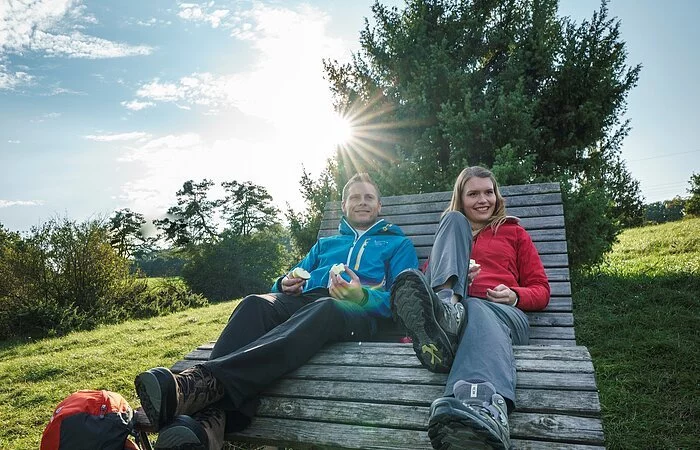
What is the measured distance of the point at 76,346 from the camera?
7.44 m

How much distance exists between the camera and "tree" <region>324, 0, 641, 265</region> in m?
6.16

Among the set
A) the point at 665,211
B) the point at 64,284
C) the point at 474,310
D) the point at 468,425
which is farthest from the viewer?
the point at 665,211

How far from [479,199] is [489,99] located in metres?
4.35

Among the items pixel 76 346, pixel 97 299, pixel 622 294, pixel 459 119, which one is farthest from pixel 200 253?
pixel 622 294

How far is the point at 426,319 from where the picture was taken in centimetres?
175

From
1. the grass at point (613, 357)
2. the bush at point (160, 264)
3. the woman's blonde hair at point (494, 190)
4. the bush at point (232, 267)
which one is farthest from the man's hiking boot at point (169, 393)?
the bush at point (160, 264)

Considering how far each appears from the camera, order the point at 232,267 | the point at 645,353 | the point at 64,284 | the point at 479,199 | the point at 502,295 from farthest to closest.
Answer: the point at 232,267, the point at 64,284, the point at 645,353, the point at 479,199, the point at 502,295

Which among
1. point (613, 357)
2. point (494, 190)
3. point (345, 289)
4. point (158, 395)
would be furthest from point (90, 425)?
point (613, 357)

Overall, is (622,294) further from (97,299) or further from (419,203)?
(97,299)

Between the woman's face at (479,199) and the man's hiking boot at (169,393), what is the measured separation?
6.10ft

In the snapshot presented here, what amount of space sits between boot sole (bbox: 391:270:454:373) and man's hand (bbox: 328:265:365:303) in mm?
643

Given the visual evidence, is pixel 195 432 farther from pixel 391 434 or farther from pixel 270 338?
pixel 391 434

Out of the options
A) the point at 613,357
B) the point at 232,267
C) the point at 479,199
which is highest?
the point at 479,199

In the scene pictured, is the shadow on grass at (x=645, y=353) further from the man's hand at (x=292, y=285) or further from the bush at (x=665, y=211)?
the bush at (x=665, y=211)
